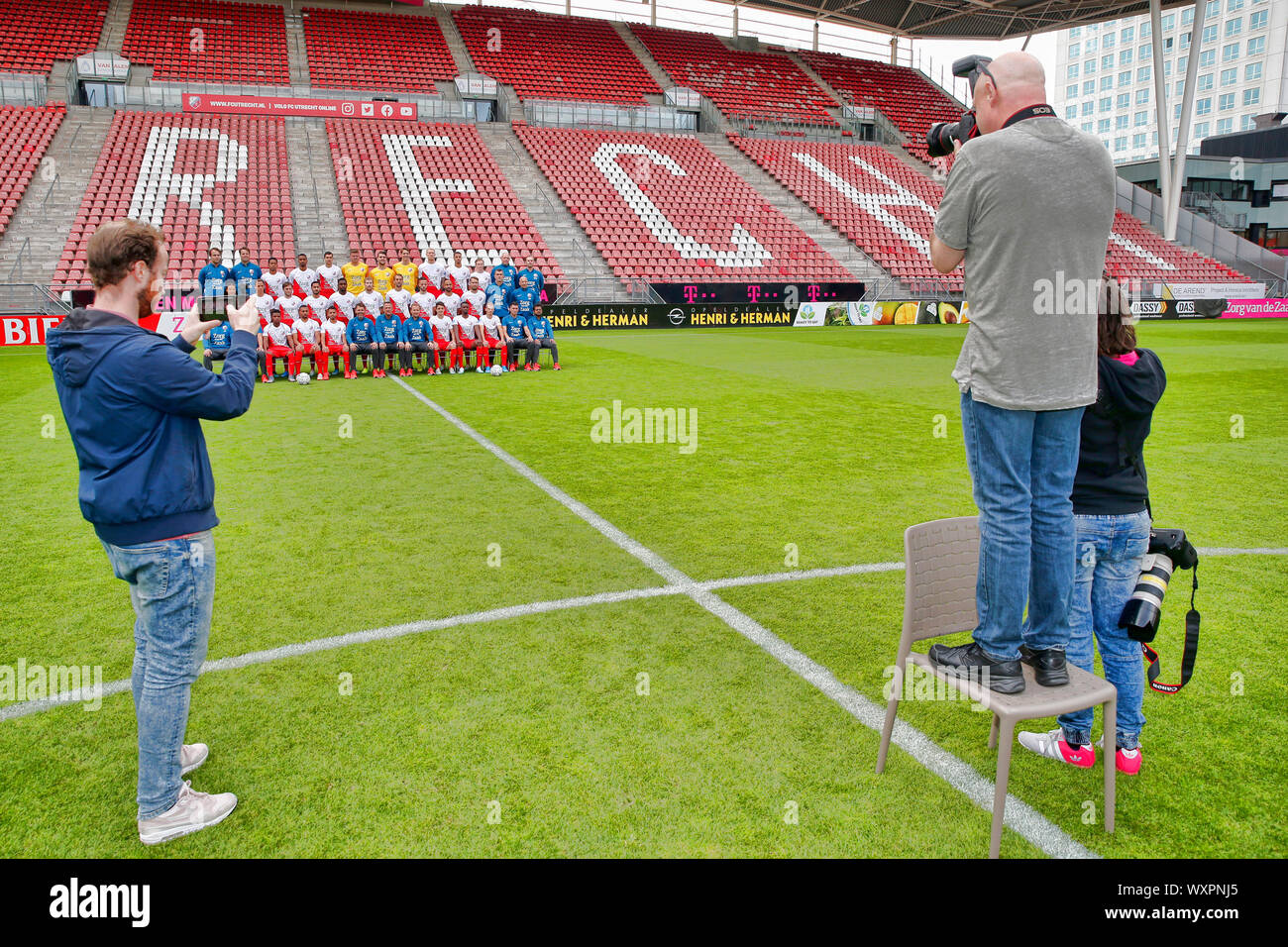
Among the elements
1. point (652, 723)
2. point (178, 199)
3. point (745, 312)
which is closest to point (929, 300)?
point (745, 312)

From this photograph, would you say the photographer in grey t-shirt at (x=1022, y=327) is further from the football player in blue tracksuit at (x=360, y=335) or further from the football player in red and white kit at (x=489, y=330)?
the football player in blue tracksuit at (x=360, y=335)

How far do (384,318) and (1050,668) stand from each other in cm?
1507

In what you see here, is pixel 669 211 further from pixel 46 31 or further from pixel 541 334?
pixel 46 31

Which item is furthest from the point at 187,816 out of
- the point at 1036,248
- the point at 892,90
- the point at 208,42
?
the point at 892,90

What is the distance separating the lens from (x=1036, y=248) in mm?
2594

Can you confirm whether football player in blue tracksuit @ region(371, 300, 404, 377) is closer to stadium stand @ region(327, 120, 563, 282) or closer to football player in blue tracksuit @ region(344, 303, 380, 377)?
football player in blue tracksuit @ region(344, 303, 380, 377)

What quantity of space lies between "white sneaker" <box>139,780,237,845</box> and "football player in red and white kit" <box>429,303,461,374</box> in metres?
14.1

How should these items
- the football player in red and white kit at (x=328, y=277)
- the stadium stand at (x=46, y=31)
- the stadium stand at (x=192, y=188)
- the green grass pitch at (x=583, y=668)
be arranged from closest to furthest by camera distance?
the green grass pitch at (x=583, y=668) → the football player in red and white kit at (x=328, y=277) → the stadium stand at (x=192, y=188) → the stadium stand at (x=46, y=31)

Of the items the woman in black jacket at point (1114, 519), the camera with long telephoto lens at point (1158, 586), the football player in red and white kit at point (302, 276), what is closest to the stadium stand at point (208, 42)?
the football player in red and white kit at point (302, 276)

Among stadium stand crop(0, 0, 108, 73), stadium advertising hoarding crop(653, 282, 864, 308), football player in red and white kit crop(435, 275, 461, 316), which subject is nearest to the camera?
football player in red and white kit crop(435, 275, 461, 316)

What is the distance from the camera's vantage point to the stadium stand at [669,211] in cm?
2909

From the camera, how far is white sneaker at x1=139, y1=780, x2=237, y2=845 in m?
2.82

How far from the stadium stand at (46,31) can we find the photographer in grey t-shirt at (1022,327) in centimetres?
3880

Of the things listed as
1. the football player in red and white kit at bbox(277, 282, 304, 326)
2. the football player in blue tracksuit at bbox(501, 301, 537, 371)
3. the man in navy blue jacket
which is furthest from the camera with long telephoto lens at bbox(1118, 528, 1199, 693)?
the football player in red and white kit at bbox(277, 282, 304, 326)
